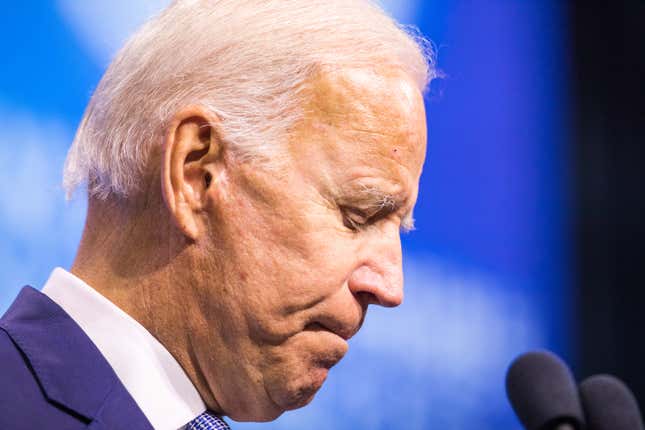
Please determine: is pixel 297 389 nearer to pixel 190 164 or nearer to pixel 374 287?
pixel 374 287

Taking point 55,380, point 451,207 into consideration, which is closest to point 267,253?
point 55,380

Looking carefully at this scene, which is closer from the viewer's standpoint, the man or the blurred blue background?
the man

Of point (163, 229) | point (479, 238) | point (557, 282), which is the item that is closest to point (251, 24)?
point (163, 229)

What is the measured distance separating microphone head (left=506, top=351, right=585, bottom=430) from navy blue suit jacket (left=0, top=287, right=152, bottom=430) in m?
0.73

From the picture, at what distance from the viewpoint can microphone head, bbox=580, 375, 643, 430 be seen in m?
1.50

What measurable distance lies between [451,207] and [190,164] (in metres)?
1.56

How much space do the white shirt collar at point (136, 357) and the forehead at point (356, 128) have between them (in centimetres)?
39

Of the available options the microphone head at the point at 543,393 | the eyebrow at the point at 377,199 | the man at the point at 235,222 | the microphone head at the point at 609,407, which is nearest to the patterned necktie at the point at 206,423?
the man at the point at 235,222

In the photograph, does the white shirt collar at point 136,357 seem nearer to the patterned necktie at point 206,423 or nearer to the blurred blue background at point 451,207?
the patterned necktie at point 206,423

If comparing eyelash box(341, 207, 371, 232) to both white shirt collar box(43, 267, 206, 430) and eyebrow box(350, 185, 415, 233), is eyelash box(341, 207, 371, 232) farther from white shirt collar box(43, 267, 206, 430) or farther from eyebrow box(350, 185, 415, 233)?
white shirt collar box(43, 267, 206, 430)

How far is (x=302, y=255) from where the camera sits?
132cm

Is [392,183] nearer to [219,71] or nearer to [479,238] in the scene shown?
[219,71]

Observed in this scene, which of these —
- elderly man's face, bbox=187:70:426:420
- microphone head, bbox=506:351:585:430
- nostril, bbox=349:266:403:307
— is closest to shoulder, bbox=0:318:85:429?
elderly man's face, bbox=187:70:426:420

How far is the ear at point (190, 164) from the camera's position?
134 cm
